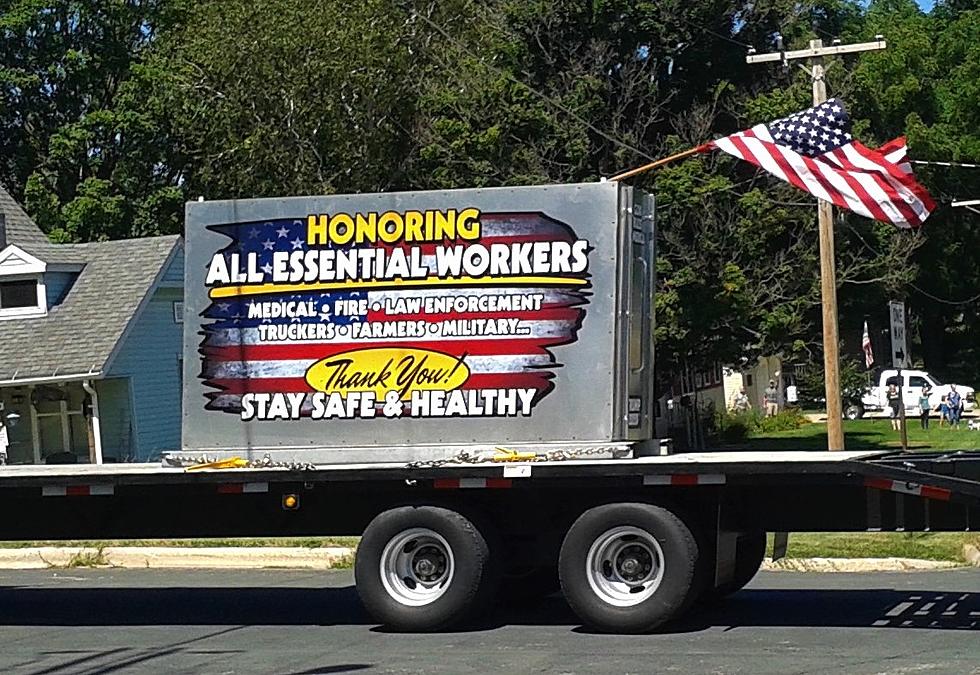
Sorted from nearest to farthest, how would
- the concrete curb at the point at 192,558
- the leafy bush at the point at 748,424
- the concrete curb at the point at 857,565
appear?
1. the concrete curb at the point at 857,565
2. the concrete curb at the point at 192,558
3. the leafy bush at the point at 748,424

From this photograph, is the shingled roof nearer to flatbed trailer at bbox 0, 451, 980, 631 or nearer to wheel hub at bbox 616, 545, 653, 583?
flatbed trailer at bbox 0, 451, 980, 631

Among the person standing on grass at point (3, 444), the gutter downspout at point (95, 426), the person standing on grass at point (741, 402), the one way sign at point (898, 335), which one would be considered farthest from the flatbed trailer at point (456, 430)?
the person standing on grass at point (741, 402)

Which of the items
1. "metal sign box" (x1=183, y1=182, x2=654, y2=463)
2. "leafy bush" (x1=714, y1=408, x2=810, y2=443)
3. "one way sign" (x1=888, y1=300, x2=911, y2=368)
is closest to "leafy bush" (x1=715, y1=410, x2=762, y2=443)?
"leafy bush" (x1=714, y1=408, x2=810, y2=443)

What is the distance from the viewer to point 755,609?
1230cm

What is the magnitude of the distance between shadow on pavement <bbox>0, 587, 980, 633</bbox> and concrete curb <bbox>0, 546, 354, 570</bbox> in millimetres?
1614

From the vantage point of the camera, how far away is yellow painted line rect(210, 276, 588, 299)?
1167 centimetres

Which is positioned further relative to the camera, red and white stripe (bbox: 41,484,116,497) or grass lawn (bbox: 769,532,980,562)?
grass lawn (bbox: 769,532,980,562)

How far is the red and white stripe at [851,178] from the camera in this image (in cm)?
1383

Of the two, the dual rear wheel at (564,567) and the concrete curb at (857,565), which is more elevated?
the dual rear wheel at (564,567)

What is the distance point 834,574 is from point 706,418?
31157mm

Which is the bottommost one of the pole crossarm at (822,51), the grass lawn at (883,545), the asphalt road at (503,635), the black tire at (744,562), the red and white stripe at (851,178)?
the asphalt road at (503,635)

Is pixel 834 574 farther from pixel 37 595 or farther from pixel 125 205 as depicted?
pixel 125 205

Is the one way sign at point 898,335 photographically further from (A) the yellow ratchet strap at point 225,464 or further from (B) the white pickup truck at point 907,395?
(B) the white pickup truck at point 907,395

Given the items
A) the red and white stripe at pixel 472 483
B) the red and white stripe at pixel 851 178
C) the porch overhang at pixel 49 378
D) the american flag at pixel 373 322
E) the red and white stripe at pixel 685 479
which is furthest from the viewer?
the porch overhang at pixel 49 378
